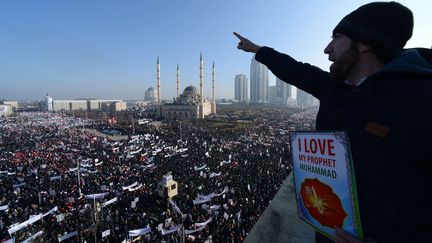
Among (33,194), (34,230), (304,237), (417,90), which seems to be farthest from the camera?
(33,194)

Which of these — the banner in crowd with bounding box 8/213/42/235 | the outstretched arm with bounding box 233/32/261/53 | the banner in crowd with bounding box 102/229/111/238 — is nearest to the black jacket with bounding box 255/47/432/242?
the outstretched arm with bounding box 233/32/261/53

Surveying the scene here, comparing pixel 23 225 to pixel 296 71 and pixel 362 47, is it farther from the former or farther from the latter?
pixel 362 47

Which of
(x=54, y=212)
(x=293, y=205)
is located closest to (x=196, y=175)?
(x=54, y=212)

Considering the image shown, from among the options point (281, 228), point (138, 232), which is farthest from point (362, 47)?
point (138, 232)

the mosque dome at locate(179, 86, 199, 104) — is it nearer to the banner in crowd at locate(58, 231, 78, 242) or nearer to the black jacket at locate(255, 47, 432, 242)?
the banner in crowd at locate(58, 231, 78, 242)

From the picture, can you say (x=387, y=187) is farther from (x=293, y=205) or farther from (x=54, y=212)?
(x=54, y=212)

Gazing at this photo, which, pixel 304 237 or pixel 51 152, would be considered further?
pixel 51 152
